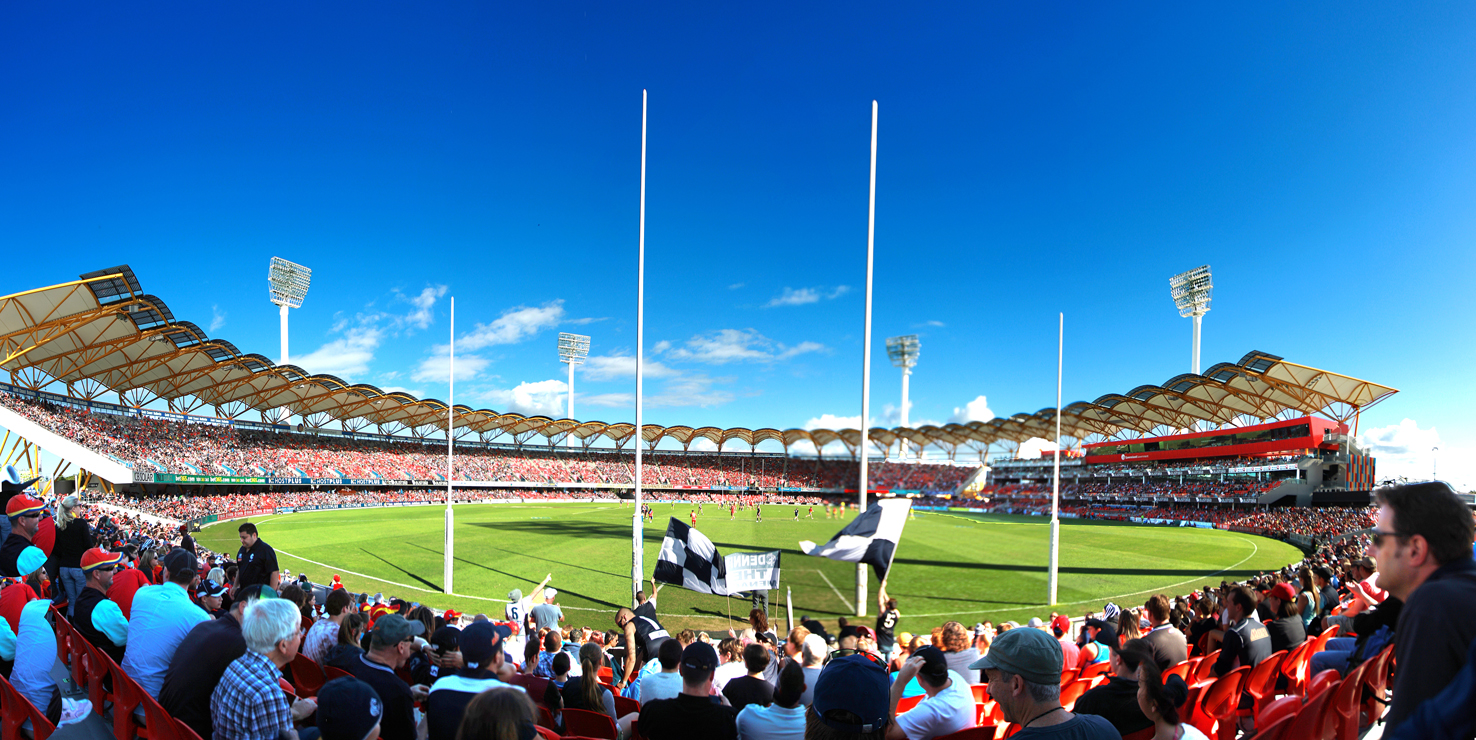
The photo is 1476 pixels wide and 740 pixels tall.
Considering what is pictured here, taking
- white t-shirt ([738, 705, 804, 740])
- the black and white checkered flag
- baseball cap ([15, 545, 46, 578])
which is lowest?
the black and white checkered flag

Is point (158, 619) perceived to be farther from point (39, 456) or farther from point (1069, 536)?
point (39, 456)

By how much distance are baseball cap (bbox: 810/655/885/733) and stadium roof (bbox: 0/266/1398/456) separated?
45.3 meters

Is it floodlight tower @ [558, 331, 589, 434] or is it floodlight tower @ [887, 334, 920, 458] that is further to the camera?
floodlight tower @ [887, 334, 920, 458]

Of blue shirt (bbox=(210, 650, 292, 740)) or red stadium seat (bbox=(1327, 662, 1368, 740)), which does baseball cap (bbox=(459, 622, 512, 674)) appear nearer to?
blue shirt (bbox=(210, 650, 292, 740))

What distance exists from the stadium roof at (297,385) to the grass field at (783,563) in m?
13.0

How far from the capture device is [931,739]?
3877mm

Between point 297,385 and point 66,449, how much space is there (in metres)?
19.4

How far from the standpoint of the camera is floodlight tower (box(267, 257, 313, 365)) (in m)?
73.5

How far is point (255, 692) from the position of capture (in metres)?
3.64

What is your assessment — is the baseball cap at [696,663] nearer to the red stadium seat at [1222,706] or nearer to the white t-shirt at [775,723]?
the white t-shirt at [775,723]

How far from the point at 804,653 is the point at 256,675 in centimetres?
380

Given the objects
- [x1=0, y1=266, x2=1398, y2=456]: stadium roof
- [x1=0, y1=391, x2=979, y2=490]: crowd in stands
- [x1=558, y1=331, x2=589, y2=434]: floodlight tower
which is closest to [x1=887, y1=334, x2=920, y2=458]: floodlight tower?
[x1=0, y1=391, x2=979, y2=490]: crowd in stands

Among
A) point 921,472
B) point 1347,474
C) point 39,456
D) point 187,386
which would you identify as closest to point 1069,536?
point 1347,474

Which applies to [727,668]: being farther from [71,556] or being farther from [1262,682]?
[71,556]
